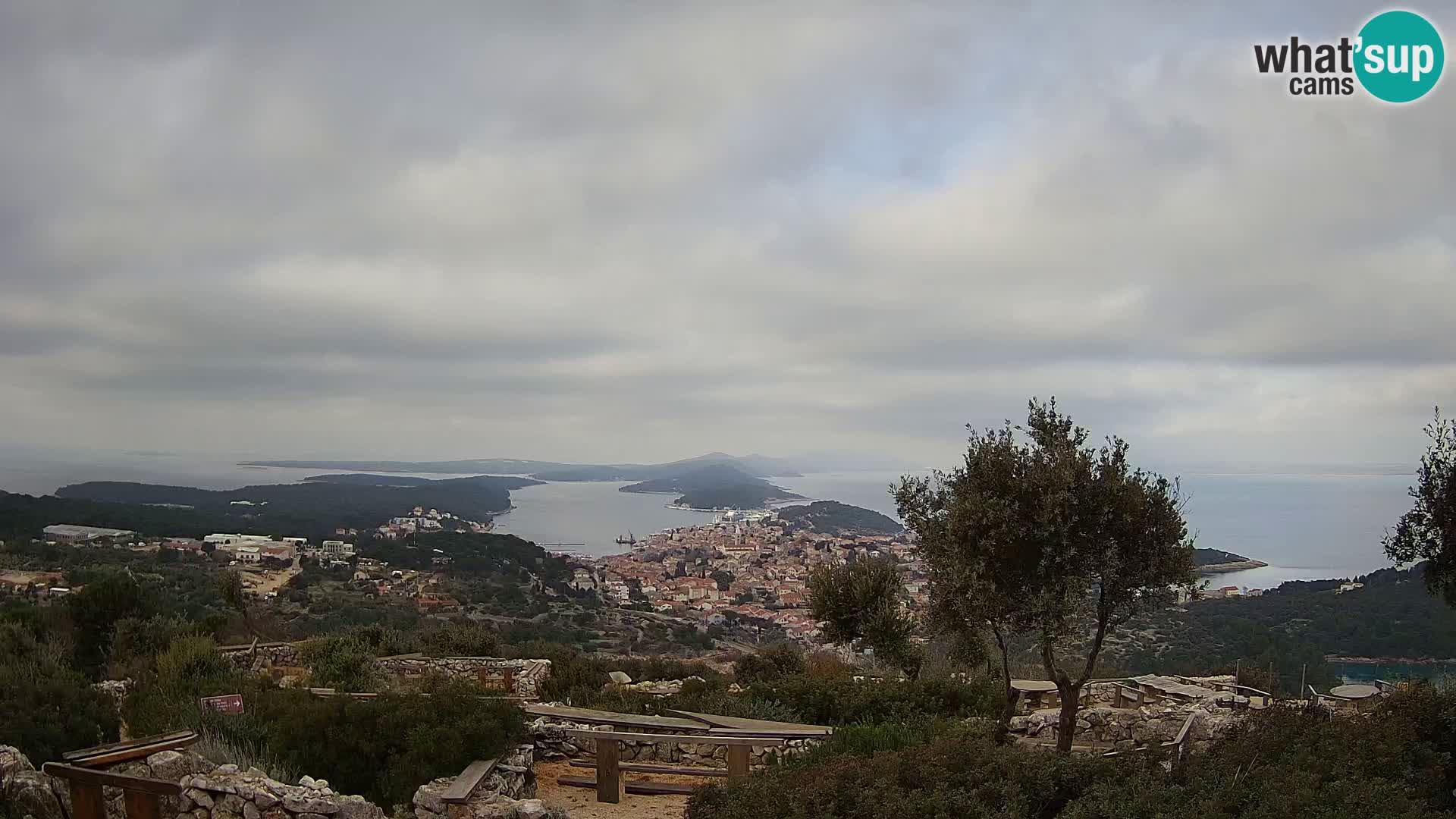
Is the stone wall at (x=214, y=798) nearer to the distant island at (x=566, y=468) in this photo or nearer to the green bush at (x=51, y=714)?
the green bush at (x=51, y=714)

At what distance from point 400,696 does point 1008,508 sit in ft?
20.9

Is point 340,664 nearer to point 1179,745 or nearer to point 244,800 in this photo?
point 244,800

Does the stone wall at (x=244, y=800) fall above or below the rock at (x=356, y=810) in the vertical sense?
above

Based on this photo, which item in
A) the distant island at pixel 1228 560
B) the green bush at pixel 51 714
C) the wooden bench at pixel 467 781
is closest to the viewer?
the wooden bench at pixel 467 781

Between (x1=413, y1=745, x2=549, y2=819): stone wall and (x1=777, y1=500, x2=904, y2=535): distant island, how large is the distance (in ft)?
109

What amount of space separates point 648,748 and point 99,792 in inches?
200

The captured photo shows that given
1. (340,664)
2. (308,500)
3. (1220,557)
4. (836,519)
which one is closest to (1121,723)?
(340,664)

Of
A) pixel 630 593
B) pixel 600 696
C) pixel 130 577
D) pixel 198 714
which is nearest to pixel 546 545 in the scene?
pixel 630 593

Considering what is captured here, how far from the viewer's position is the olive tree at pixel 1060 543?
7.28 m

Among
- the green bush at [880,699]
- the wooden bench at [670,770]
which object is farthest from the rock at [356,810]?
the green bush at [880,699]

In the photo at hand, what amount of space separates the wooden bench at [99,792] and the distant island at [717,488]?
6212 cm

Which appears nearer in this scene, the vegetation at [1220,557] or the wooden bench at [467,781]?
the wooden bench at [467,781]

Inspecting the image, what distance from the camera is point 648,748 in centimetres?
930

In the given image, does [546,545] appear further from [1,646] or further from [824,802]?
[824,802]
